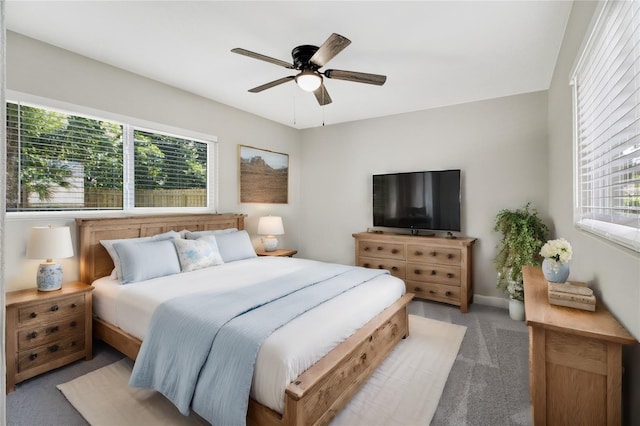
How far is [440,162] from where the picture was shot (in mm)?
4270

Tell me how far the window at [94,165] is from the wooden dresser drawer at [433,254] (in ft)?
9.31

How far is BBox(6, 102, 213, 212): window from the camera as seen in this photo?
258cm

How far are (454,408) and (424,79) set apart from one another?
9.98 feet

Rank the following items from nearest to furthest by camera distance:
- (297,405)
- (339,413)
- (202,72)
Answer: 1. (297,405)
2. (339,413)
3. (202,72)

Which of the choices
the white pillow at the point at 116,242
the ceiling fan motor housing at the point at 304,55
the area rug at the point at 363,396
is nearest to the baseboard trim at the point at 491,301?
the area rug at the point at 363,396

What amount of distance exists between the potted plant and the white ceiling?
59.9 inches

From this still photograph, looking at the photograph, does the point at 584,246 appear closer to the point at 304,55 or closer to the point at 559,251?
the point at 559,251

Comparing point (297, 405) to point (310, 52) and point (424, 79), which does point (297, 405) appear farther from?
point (424, 79)

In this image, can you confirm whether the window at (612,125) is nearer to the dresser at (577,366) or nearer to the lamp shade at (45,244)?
the dresser at (577,366)

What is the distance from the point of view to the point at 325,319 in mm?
1941

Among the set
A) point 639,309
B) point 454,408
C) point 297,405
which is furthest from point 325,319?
point 639,309

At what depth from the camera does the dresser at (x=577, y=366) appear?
1235 millimetres

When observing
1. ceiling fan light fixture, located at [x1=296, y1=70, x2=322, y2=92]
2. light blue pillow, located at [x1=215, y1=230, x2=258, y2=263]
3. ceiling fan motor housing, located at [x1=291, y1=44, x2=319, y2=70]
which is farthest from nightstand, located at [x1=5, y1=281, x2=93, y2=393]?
ceiling fan motor housing, located at [x1=291, y1=44, x2=319, y2=70]

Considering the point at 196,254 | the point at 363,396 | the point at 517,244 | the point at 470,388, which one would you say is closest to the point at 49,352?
Result: the point at 196,254
